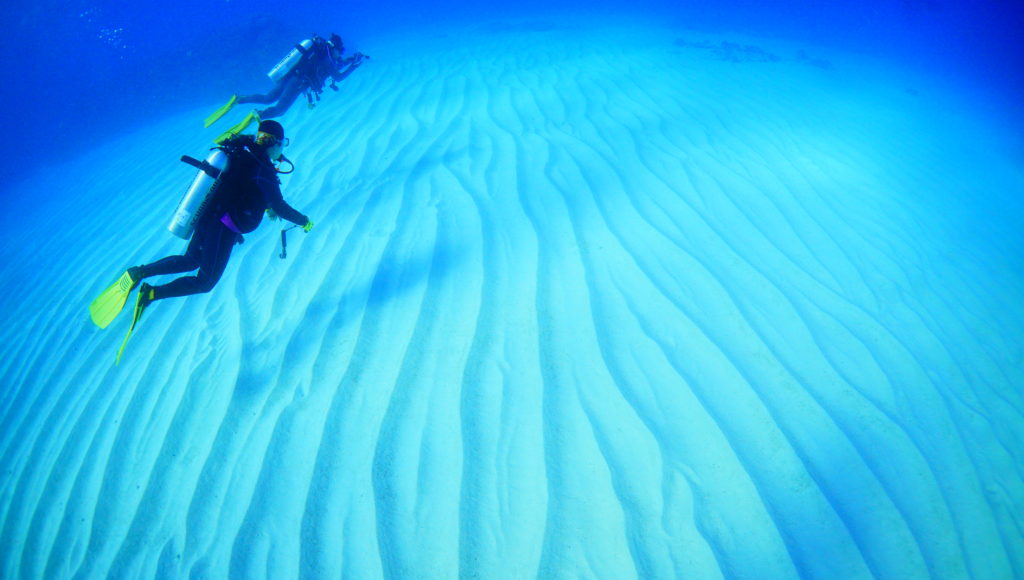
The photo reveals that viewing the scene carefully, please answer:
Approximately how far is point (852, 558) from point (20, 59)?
44.5 metres

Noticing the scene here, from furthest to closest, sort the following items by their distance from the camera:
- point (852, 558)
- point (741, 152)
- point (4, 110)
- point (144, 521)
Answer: point (4, 110), point (741, 152), point (144, 521), point (852, 558)

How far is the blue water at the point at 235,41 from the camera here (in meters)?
15.7

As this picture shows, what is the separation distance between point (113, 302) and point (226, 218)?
102 centimetres

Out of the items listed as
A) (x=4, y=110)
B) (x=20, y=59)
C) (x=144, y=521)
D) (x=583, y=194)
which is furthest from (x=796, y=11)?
(x=20, y=59)

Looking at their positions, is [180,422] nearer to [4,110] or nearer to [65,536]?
[65,536]

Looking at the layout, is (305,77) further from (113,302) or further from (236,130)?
(113,302)

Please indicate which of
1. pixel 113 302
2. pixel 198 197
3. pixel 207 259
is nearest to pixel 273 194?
pixel 198 197

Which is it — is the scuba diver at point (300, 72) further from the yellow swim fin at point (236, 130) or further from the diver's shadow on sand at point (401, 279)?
the diver's shadow on sand at point (401, 279)

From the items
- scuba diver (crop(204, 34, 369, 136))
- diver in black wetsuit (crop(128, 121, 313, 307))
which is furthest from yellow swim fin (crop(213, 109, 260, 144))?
scuba diver (crop(204, 34, 369, 136))

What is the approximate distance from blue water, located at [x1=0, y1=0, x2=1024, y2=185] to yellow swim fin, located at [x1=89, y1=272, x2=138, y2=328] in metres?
14.9

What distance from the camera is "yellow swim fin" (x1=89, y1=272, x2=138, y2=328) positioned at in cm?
271

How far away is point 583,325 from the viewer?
96.1 inches

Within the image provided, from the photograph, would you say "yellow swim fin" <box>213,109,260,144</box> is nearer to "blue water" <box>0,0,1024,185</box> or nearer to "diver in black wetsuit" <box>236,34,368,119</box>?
"diver in black wetsuit" <box>236,34,368,119</box>

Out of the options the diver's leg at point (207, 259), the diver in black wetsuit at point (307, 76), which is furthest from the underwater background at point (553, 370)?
the diver in black wetsuit at point (307, 76)
